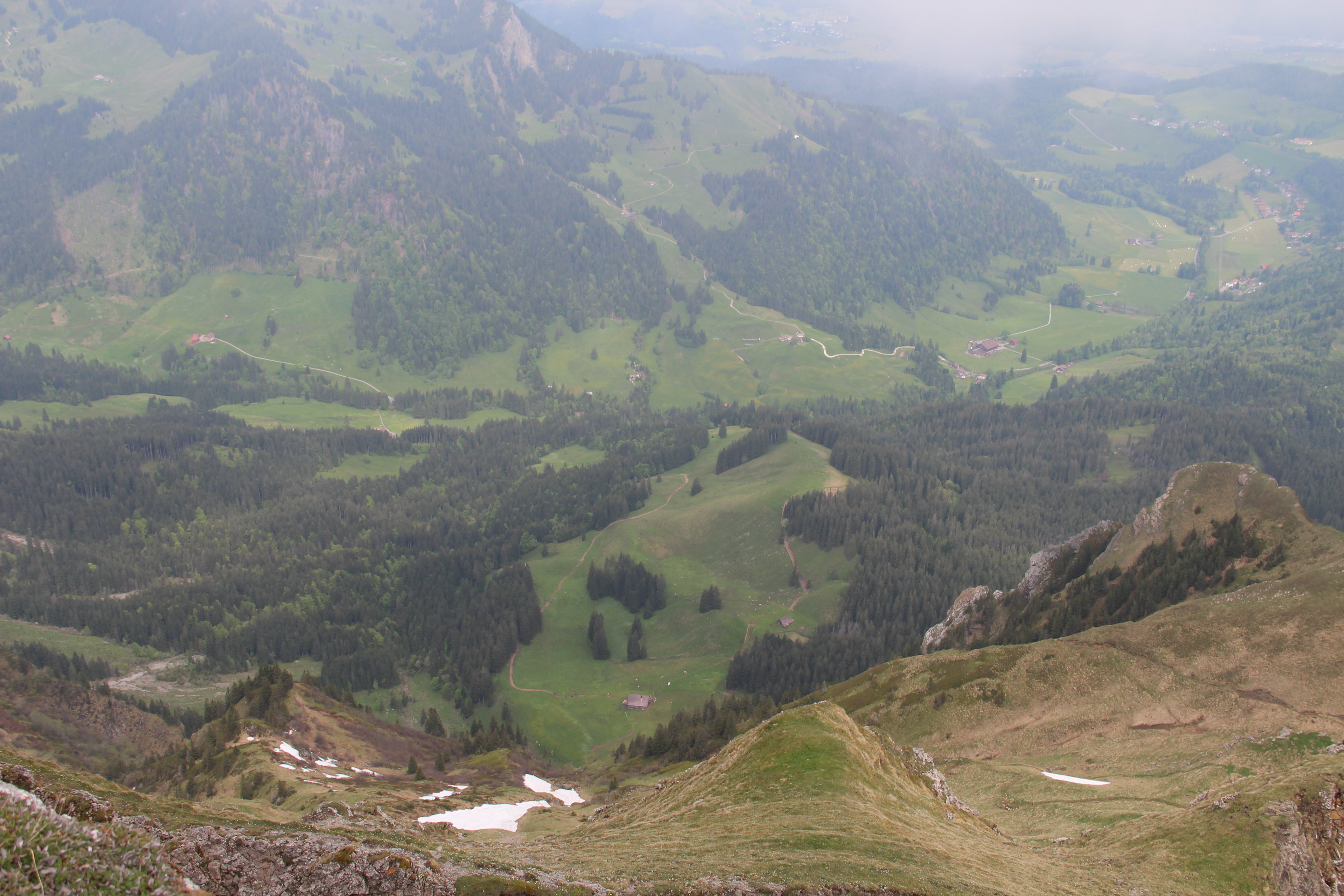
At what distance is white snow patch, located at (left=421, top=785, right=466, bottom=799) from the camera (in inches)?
3706

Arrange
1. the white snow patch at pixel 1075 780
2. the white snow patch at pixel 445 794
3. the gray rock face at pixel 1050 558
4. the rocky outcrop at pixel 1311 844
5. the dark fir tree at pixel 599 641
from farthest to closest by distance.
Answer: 1. the dark fir tree at pixel 599 641
2. the gray rock face at pixel 1050 558
3. the white snow patch at pixel 445 794
4. the white snow patch at pixel 1075 780
5. the rocky outcrop at pixel 1311 844

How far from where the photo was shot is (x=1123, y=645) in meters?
88.2

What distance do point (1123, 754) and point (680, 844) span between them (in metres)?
49.6

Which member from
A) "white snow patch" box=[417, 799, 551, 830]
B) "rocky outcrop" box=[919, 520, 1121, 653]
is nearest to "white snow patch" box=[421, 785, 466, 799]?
"white snow patch" box=[417, 799, 551, 830]

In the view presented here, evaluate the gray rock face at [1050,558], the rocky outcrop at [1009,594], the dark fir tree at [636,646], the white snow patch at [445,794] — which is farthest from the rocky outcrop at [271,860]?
the dark fir tree at [636,646]

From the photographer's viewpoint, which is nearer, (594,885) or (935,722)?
(594,885)

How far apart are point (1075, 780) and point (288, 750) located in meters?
94.2

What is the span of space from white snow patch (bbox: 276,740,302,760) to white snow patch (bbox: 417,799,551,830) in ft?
105

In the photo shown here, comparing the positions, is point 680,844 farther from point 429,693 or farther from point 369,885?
point 429,693

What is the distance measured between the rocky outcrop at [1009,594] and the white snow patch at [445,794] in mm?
72937

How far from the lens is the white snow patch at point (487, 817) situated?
260 feet

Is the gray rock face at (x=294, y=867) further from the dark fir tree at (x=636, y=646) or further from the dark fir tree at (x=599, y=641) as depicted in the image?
the dark fir tree at (x=599, y=641)

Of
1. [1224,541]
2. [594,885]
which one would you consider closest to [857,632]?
[1224,541]

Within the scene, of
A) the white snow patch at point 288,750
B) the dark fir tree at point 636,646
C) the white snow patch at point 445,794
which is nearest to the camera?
the white snow patch at point 445,794
